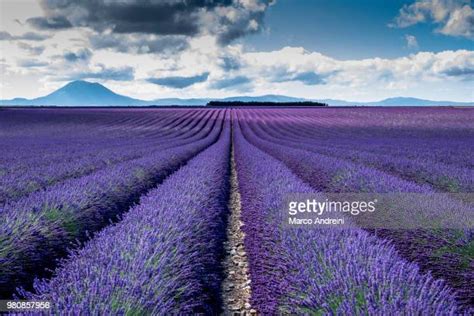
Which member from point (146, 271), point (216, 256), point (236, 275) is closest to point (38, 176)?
point (216, 256)

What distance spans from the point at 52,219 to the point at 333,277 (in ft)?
11.5

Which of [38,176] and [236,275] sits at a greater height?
[38,176]

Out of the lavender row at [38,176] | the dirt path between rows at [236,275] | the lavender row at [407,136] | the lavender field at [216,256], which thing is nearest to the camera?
the lavender field at [216,256]

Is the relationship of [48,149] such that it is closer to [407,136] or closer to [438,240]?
[438,240]

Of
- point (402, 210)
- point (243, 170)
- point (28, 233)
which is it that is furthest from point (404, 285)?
point (243, 170)

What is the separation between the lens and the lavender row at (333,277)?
2131mm

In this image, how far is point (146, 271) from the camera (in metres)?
2.71

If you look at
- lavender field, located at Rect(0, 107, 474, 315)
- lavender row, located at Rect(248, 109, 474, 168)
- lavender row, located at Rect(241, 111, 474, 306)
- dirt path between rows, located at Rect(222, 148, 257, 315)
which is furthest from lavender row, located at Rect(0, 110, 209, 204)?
lavender row, located at Rect(248, 109, 474, 168)

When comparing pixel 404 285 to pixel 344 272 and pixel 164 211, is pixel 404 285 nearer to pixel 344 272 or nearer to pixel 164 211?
pixel 344 272

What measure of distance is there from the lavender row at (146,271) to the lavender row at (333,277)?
0.52 meters

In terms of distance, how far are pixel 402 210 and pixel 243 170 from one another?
19.3 ft

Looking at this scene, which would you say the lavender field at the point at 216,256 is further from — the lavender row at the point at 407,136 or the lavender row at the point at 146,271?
the lavender row at the point at 407,136

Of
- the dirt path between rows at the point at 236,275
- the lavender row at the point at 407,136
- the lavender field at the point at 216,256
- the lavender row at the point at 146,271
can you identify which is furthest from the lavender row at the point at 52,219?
the lavender row at the point at 407,136

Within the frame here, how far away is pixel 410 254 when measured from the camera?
161 inches
